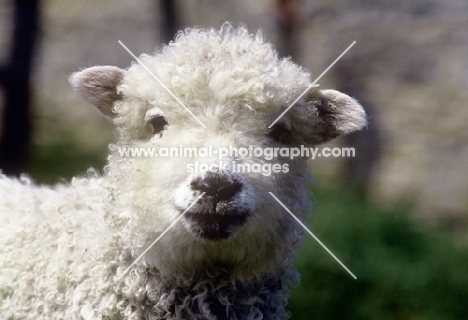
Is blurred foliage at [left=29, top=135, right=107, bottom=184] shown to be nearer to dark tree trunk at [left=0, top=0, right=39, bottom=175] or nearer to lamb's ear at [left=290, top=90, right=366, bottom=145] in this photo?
dark tree trunk at [left=0, top=0, right=39, bottom=175]

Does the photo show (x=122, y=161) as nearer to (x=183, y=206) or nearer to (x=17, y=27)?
(x=183, y=206)

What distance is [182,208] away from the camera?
304 centimetres

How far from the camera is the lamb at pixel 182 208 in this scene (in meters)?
3.11

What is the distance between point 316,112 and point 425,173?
735cm

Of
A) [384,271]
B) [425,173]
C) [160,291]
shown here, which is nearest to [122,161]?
[160,291]

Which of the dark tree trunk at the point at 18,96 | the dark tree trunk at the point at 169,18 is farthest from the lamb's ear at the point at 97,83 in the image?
the dark tree trunk at the point at 169,18

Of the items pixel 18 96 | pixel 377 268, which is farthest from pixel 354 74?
pixel 18 96

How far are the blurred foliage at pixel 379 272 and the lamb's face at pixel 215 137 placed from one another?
3803 mm

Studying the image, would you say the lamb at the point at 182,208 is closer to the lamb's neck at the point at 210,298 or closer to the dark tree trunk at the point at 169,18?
the lamb's neck at the point at 210,298

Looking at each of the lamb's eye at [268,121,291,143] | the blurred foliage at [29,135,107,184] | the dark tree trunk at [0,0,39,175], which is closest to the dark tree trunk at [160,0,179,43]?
the dark tree trunk at [0,0,39,175]

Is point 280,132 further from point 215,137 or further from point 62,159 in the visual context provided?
point 62,159

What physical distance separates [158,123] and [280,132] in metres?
0.52

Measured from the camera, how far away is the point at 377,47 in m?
11.1

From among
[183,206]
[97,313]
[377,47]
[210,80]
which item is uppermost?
[210,80]
